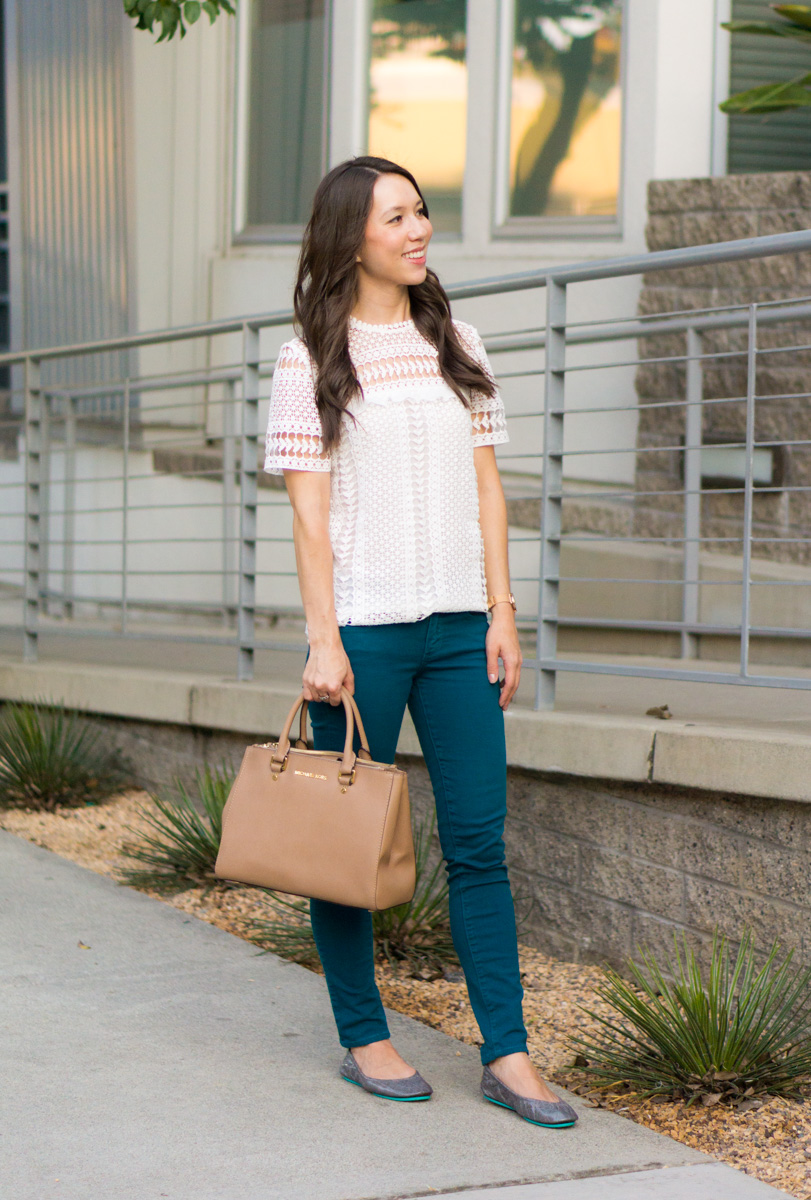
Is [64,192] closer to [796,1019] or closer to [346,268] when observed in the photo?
[346,268]

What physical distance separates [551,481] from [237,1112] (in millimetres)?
2102

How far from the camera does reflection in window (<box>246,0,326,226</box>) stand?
928 centimetres

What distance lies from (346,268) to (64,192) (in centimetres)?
741

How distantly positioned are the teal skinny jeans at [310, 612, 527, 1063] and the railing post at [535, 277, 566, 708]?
4.14 ft

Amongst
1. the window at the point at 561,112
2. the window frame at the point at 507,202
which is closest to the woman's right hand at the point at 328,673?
the window frame at the point at 507,202

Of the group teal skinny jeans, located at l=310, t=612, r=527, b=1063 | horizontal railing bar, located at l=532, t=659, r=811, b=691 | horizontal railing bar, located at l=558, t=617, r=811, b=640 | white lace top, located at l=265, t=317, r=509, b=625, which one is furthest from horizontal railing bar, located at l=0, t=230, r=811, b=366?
teal skinny jeans, located at l=310, t=612, r=527, b=1063

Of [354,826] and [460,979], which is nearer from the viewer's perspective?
[354,826]

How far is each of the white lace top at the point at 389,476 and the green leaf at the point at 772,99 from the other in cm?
464

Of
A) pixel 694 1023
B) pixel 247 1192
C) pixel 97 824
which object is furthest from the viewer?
pixel 97 824

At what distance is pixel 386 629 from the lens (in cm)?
292

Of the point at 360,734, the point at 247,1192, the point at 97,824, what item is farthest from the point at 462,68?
the point at 247,1192

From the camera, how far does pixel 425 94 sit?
28.5ft

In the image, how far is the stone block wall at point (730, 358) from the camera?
6734 mm

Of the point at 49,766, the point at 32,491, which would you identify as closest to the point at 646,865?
the point at 49,766
